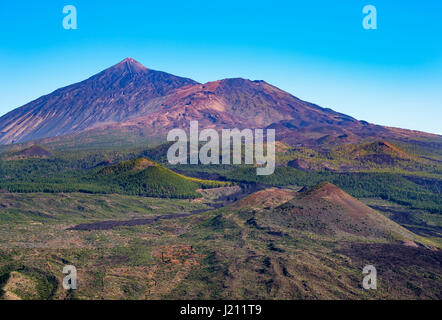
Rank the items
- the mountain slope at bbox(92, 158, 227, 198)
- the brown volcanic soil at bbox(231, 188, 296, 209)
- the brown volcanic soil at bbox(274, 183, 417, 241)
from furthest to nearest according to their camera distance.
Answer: the mountain slope at bbox(92, 158, 227, 198) < the brown volcanic soil at bbox(231, 188, 296, 209) < the brown volcanic soil at bbox(274, 183, 417, 241)

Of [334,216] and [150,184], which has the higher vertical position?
[334,216]

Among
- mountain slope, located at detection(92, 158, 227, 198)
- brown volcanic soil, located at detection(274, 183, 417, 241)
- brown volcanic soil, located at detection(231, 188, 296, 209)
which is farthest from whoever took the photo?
mountain slope, located at detection(92, 158, 227, 198)

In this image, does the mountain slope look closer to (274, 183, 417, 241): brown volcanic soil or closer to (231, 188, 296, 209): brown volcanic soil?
(231, 188, 296, 209): brown volcanic soil

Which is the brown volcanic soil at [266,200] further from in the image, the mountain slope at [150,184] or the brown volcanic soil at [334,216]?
the mountain slope at [150,184]

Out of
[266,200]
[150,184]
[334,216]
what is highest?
[266,200]

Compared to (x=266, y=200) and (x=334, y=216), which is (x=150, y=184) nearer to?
(x=266, y=200)

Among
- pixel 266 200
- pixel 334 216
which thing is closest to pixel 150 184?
pixel 266 200

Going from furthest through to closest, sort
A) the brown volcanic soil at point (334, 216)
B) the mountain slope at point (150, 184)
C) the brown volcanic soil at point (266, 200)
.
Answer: the mountain slope at point (150, 184), the brown volcanic soil at point (266, 200), the brown volcanic soil at point (334, 216)

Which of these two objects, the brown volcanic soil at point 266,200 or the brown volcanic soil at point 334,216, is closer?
the brown volcanic soil at point 334,216

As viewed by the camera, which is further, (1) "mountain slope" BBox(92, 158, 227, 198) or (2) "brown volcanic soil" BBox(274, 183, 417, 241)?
(1) "mountain slope" BBox(92, 158, 227, 198)

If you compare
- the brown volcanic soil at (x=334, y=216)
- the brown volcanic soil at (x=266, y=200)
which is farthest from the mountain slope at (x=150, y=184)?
the brown volcanic soil at (x=334, y=216)

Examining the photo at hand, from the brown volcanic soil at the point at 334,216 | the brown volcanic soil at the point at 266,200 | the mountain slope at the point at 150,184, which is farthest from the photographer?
the mountain slope at the point at 150,184

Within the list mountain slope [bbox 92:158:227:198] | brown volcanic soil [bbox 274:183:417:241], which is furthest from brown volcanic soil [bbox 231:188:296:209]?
mountain slope [bbox 92:158:227:198]
